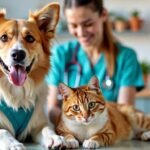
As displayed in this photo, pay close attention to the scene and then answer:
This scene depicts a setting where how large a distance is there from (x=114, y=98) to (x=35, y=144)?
77 cm

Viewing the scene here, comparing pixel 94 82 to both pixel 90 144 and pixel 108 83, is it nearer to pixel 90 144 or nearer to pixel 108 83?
pixel 90 144

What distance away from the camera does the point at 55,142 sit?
44.1 inches

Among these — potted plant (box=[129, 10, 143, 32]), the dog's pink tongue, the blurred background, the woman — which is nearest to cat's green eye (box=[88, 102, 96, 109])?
the dog's pink tongue

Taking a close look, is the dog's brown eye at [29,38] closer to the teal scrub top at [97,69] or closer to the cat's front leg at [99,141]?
the cat's front leg at [99,141]

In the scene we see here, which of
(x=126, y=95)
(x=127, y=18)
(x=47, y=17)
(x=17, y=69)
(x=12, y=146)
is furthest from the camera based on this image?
(x=127, y=18)

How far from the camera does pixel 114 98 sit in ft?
6.31

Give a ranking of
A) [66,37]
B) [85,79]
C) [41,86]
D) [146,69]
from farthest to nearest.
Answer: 1. [66,37]
2. [146,69]
3. [85,79]
4. [41,86]

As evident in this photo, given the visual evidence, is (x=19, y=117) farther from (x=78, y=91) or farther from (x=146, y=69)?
(x=146, y=69)

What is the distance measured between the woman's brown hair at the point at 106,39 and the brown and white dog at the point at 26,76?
0.47 metres

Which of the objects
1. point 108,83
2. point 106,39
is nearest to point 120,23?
point 106,39

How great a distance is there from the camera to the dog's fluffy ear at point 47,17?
131 centimetres

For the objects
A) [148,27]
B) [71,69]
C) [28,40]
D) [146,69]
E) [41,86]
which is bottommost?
[146,69]

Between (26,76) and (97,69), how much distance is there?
77 cm

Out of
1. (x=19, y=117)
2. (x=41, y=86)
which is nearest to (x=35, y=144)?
(x=19, y=117)
